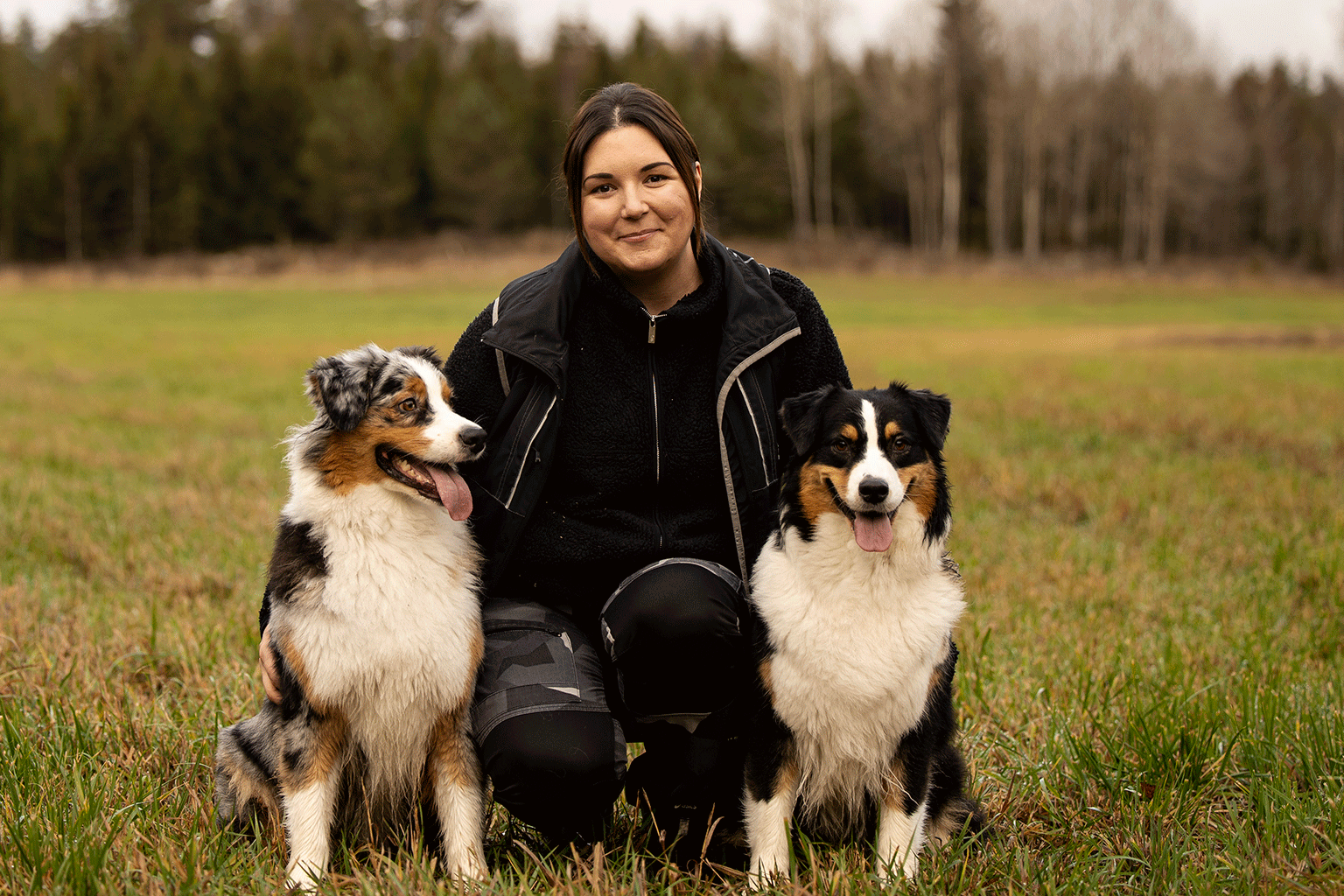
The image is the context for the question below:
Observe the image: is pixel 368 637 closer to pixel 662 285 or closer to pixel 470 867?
pixel 470 867

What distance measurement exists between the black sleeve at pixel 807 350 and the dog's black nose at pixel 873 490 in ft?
2.49

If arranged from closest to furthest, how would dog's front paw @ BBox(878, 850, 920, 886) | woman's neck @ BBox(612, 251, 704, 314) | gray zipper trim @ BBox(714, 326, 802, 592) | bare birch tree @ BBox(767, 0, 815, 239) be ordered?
dog's front paw @ BBox(878, 850, 920, 886), gray zipper trim @ BBox(714, 326, 802, 592), woman's neck @ BBox(612, 251, 704, 314), bare birch tree @ BBox(767, 0, 815, 239)

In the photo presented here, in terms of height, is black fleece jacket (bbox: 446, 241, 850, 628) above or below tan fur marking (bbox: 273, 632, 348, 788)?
above

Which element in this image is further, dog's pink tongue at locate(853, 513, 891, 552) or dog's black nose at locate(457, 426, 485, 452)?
dog's black nose at locate(457, 426, 485, 452)

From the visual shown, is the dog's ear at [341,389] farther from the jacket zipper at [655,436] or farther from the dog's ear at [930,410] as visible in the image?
the dog's ear at [930,410]

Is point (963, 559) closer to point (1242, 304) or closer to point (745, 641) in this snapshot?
point (745, 641)

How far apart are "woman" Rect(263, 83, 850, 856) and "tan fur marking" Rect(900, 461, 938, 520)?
50cm

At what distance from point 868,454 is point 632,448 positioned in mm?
775

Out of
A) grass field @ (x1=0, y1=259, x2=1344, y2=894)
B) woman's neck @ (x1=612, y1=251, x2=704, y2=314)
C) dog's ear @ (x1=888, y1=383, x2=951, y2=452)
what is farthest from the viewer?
woman's neck @ (x1=612, y1=251, x2=704, y2=314)

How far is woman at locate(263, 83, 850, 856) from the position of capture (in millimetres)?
3104

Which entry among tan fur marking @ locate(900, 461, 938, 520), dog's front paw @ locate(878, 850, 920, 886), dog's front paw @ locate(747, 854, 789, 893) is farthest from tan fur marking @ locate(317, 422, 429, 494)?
dog's front paw @ locate(878, 850, 920, 886)

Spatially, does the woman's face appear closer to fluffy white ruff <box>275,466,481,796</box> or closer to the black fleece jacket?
the black fleece jacket

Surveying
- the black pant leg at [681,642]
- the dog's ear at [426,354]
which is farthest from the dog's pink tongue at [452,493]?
the black pant leg at [681,642]

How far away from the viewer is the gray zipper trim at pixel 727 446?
3.21m
